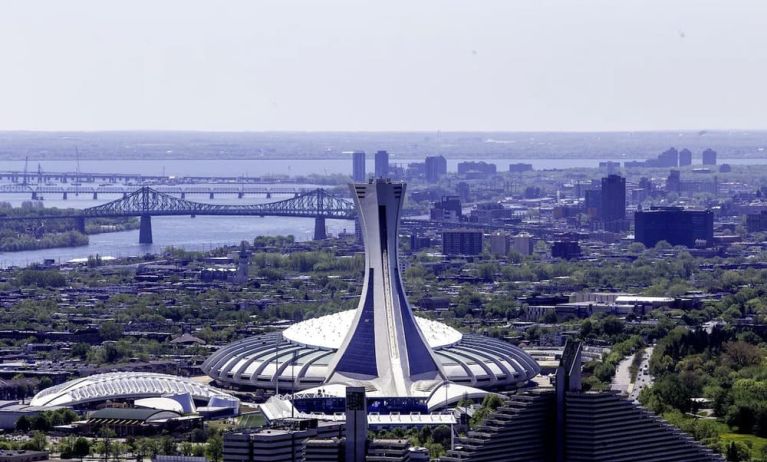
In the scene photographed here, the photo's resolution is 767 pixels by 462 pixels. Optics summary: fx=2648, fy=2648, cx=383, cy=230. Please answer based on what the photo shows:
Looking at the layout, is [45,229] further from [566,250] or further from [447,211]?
[566,250]

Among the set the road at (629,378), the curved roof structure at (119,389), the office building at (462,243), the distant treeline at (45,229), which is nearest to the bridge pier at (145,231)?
the distant treeline at (45,229)

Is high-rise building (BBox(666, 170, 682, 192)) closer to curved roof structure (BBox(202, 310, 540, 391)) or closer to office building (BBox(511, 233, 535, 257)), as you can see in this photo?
office building (BBox(511, 233, 535, 257))

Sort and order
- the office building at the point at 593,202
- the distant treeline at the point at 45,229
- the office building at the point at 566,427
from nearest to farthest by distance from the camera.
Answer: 1. the office building at the point at 566,427
2. the distant treeline at the point at 45,229
3. the office building at the point at 593,202

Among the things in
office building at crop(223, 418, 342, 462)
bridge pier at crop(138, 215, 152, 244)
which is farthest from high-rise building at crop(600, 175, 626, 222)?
office building at crop(223, 418, 342, 462)

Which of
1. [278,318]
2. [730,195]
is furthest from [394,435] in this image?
[730,195]

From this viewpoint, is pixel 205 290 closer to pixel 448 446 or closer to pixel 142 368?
pixel 142 368

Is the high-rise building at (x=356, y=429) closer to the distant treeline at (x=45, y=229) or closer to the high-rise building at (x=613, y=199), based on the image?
the distant treeline at (x=45, y=229)
